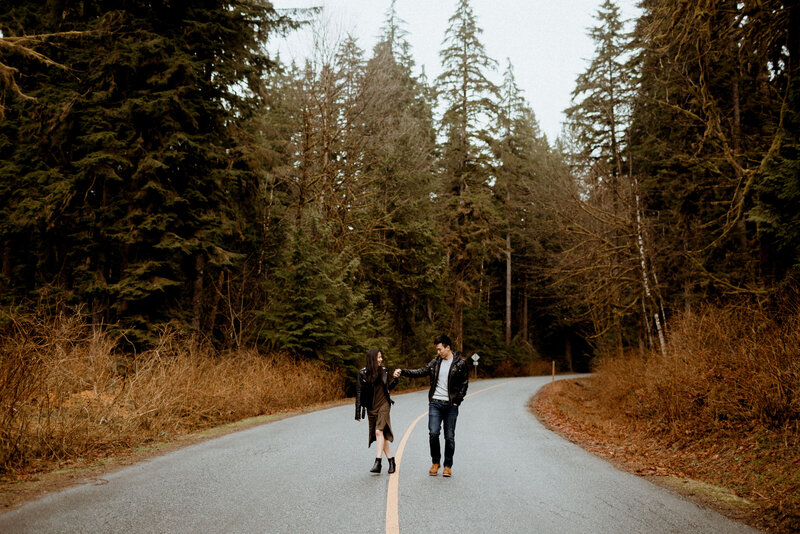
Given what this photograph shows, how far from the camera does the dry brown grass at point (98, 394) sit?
23.7ft

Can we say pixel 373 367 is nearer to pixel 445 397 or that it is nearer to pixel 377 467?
pixel 445 397

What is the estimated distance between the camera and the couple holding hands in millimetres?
6879

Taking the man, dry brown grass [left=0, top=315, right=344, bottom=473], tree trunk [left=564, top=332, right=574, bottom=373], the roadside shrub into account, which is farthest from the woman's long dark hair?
tree trunk [left=564, top=332, right=574, bottom=373]

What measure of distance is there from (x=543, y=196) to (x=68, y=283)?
66.2 ft

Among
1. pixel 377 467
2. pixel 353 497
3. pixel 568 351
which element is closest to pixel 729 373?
pixel 377 467

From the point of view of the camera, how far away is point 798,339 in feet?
25.7

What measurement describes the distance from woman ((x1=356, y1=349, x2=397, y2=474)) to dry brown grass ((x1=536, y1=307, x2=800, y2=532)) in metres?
4.28

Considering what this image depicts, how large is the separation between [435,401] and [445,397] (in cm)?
16

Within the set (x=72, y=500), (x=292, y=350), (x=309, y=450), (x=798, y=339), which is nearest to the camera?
(x=72, y=500)

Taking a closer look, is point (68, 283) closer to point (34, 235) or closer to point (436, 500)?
point (34, 235)

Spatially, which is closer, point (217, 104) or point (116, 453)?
point (116, 453)

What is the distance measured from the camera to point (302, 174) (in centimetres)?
2122

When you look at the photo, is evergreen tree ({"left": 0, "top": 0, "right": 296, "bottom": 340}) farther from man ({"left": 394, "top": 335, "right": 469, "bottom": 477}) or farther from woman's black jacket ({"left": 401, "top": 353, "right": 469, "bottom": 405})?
man ({"left": 394, "top": 335, "right": 469, "bottom": 477})

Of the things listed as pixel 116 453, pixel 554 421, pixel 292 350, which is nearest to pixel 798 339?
pixel 554 421
